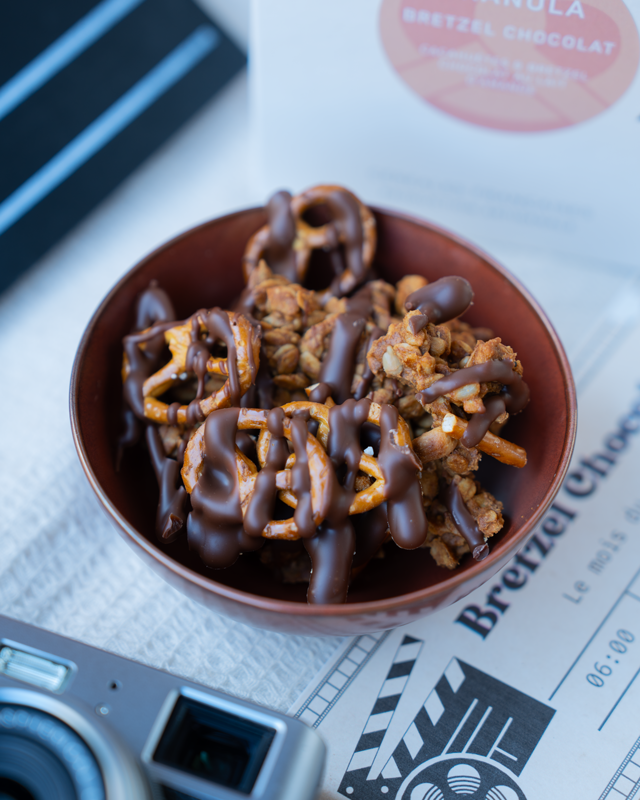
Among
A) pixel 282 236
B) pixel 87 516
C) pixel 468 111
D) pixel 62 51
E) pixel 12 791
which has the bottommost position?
pixel 12 791

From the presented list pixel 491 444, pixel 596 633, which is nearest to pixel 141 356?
pixel 491 444

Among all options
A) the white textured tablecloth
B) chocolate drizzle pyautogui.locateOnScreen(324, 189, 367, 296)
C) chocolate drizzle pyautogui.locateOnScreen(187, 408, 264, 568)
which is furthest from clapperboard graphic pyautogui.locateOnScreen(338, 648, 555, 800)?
chocolate drizzle pyautogui.locateOnScreen(324, 189, 367, 296)

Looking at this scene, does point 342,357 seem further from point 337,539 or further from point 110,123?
point 110,123

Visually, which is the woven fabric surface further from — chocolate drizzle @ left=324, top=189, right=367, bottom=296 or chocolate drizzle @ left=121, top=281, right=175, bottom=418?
chocolate drizzle @ left=324, top=189, right=367, bottom=296

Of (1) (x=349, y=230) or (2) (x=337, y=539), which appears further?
(1) (x=349, y=230)

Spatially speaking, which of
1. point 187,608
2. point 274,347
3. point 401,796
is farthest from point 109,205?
point 401,796

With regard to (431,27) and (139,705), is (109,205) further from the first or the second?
(139,705)

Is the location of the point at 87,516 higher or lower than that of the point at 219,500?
lower
